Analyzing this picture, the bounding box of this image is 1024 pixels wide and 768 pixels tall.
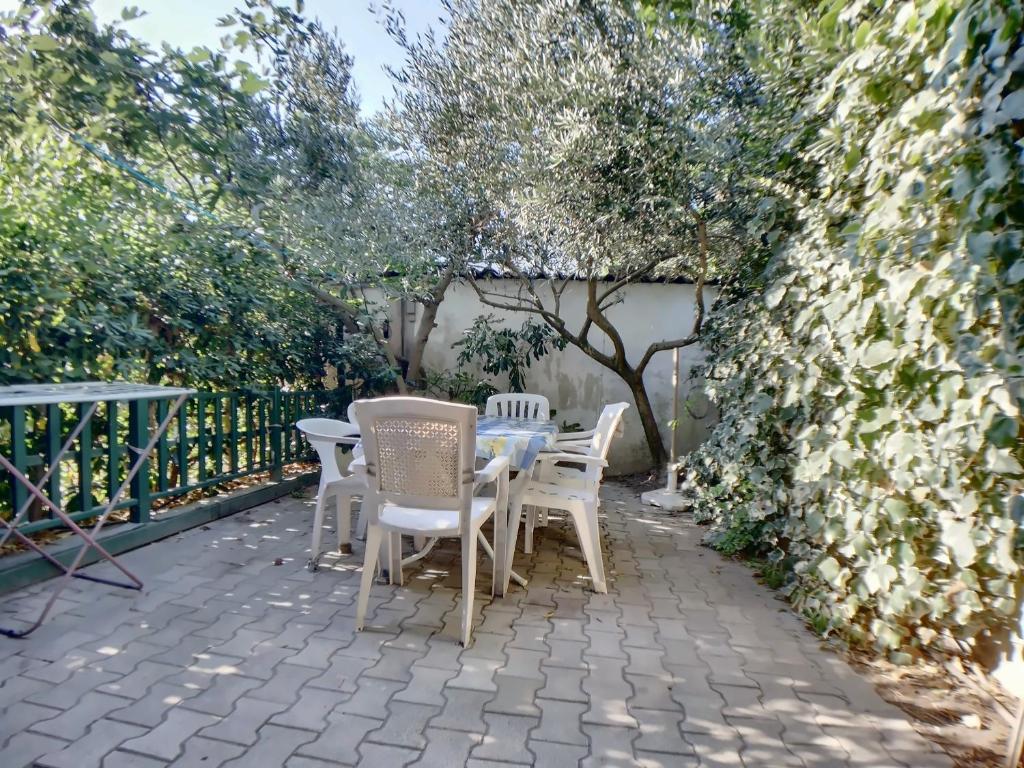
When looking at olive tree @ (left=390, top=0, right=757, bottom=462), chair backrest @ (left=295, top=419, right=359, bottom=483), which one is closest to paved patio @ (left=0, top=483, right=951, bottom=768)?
chair backrest @ (left=295, top=419, right=359, bottom=483)

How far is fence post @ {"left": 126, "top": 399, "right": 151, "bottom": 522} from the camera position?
138 inches

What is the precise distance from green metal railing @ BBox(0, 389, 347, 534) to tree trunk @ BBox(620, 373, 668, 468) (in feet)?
11.6

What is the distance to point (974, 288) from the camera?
165cm

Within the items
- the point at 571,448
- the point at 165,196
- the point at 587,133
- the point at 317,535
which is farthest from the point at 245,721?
the point at 587,133

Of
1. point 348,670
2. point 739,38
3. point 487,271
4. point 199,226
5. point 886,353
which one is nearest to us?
point 886,353

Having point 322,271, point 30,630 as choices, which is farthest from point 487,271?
point 30,630

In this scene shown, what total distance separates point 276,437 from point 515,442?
2944 mm

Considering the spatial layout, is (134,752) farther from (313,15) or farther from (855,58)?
(313,15)

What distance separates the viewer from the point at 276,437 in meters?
5.18

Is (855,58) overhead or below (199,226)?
overhead

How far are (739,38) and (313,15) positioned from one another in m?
3.49

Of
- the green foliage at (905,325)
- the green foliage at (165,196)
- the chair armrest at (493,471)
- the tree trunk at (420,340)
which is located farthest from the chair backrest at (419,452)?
the tree trunk at (420,340)

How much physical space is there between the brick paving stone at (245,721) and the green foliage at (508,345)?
4.66 metres

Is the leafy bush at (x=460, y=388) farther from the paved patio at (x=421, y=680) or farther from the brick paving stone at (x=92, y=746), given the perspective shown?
the brick paving stone at (x=92, y=746)
